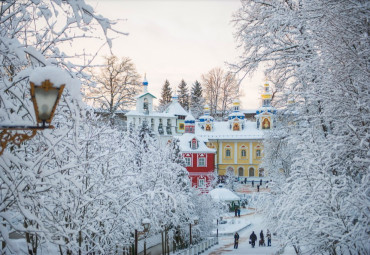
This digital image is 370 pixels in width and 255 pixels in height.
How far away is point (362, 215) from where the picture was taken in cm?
644

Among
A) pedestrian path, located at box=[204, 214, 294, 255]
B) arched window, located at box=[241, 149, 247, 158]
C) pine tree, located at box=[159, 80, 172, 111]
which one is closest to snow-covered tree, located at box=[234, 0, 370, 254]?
pedestrian path, located at box=[204, 214, 294, 255]

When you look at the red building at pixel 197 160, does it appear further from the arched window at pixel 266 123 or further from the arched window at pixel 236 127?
the arched window at pixel 266 123

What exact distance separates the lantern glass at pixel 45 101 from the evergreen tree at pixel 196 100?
72.0 metres

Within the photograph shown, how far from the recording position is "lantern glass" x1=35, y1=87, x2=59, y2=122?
3154 millimetres

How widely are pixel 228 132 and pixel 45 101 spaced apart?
55.8m

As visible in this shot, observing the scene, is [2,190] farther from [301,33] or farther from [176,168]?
[176,168]

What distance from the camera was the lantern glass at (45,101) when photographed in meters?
3.15

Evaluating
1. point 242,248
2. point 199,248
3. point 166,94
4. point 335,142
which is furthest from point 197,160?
point 166,94

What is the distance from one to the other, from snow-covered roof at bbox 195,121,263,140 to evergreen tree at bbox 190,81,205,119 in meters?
16.3

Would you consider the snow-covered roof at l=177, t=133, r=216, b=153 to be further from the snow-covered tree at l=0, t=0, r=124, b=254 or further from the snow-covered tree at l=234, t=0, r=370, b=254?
the snow-covered tree at l=0, t=0, r=124, b=254

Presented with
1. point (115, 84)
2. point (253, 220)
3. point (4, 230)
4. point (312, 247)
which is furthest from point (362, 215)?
point (115, 84)

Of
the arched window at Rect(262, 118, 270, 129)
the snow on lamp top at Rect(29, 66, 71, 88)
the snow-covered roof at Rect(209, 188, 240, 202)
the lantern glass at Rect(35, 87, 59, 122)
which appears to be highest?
the arched window at Rect(262, 118, 270, 129)

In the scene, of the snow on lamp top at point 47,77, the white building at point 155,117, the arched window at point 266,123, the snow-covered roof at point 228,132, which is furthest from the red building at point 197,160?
the snow on lamp top at point 47,77

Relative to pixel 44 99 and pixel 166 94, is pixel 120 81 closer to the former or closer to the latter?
pixel 44 99
